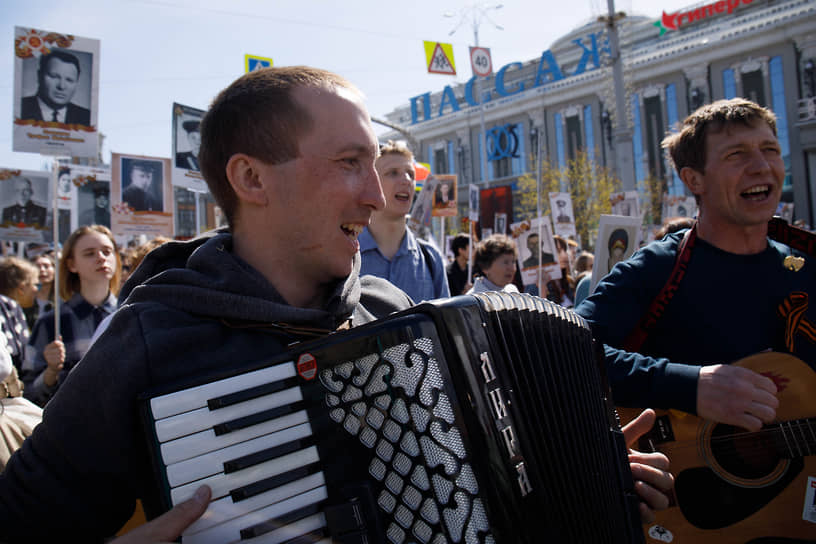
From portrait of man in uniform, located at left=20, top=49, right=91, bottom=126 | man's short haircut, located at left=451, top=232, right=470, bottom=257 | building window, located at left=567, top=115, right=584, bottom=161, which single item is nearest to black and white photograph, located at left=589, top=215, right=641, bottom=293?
man's short haircut, located at left=451, top=232, right=470, bottom=257

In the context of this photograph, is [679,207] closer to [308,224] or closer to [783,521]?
[783,521]

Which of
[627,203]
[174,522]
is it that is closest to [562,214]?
[627,203]

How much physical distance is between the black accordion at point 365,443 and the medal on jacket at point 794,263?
164 centimetres

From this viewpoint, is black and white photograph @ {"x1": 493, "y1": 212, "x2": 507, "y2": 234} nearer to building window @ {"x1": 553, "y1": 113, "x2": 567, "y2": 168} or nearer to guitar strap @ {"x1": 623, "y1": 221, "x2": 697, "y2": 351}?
guitar strap @ {"x1": 623, "y1": 221, "x2": 697, "y2": 351}

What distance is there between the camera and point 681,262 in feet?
7.17

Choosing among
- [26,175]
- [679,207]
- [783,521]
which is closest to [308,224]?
[783,521]

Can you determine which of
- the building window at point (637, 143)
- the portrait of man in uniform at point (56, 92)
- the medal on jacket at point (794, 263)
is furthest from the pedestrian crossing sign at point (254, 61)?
the building window at point (637, 143)

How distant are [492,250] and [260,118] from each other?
393 cm

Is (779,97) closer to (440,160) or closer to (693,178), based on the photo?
(440,160)

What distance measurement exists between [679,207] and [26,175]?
13.8 metres

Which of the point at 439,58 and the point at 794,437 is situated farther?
the point at 439,58

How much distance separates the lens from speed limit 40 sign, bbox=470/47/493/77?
18750 mm

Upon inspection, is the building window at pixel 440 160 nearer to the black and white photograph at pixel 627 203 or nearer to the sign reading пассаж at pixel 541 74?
the sign reading пассаж at pixel 541 74

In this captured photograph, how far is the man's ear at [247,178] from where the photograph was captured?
1.29 m
